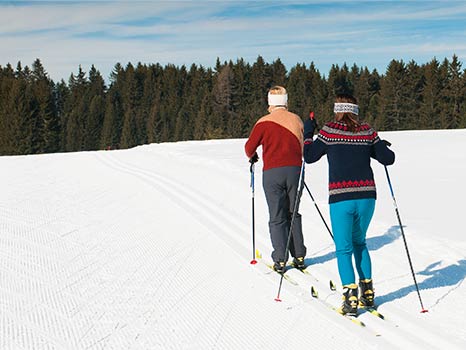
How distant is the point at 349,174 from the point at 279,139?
1429mm

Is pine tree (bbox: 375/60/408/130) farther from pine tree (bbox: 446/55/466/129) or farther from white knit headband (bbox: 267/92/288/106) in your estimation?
white knit headband (bbox: 267/92/288/106)

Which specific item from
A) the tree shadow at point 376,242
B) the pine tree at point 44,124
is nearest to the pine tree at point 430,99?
the pine tree at point 44,124

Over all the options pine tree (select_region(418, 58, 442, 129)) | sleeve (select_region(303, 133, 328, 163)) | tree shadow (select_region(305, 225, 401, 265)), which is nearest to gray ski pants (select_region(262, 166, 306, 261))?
tree shadow (select_region(305, 225, 401, 265))

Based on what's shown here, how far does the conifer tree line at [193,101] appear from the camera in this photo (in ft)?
267

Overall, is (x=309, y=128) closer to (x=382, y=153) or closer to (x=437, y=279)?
(x=382, y=153)

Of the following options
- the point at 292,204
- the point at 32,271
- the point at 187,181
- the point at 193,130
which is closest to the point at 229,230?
the point at 292,204

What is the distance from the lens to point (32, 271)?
21.1 feet

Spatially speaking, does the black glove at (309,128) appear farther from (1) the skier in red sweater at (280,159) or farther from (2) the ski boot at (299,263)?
(2) the ski boot at (299,263)

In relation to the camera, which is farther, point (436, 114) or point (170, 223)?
point (436, 114)

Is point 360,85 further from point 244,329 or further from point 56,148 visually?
point 244,329

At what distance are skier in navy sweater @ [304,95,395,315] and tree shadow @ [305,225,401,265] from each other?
182 cm

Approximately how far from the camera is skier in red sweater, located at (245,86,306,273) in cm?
649

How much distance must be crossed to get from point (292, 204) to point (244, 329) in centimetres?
202

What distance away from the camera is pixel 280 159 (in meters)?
6.48
